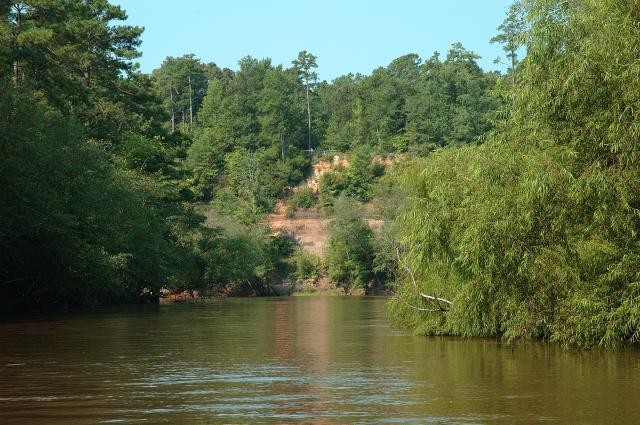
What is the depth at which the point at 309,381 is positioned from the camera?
62.3ft

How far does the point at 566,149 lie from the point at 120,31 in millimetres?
53256

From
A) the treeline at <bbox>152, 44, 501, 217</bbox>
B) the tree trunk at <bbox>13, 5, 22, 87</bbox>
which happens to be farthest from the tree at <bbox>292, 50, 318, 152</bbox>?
the tree trunk at <bbox>13, 5, 22, 87</bbox>

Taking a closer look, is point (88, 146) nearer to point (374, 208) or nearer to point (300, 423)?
point (300, 423)

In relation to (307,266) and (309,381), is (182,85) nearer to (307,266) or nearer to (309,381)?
(307,266)

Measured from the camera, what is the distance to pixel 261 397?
16.7m

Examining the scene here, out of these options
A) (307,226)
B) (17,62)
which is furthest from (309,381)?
(307,226)

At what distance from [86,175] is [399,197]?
6120 centimetres

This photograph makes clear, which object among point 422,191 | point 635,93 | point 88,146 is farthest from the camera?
point 88,146

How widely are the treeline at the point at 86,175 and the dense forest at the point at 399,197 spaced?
14cm

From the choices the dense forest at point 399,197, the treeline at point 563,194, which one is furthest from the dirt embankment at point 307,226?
the treeline at point 563,194

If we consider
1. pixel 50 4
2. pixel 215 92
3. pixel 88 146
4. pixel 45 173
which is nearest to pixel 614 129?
pixel 45 173

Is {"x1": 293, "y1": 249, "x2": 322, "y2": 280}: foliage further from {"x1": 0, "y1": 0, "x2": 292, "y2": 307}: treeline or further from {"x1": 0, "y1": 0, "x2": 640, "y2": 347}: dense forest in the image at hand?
{"x1": 0, "y1": 0, "x2": 292, "y2": 307}: treeline

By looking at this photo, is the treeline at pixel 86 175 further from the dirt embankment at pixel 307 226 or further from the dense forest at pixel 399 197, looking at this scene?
the dirt embankment at pixel 307 226

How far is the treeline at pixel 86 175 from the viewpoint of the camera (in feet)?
142
